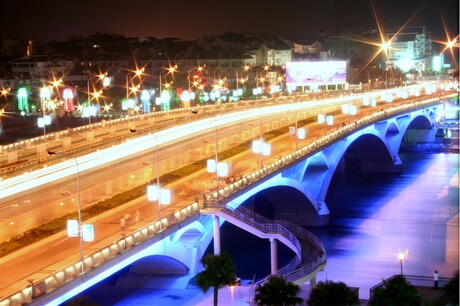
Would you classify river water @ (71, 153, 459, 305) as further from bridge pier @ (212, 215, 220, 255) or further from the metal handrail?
bridge pier @ (212, 215, 220, 255)

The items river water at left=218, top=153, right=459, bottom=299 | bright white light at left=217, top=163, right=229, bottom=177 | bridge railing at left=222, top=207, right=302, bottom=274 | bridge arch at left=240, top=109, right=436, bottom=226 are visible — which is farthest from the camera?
bridge arch at left=240, top=109, right=436, bottom=226

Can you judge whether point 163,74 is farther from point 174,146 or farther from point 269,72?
point 174,146

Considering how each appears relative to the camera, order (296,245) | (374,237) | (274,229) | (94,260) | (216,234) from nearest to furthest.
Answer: (94,260)
(216,234)
(296,245)
(274,229)
(374,237)

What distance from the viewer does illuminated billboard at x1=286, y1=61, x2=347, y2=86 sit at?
75.5m

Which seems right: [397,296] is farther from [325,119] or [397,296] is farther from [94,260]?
[325,119]

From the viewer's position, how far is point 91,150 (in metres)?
36.7

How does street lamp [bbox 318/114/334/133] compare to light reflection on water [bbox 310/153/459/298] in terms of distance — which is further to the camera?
street lamp [bbox 318/114/334/133]

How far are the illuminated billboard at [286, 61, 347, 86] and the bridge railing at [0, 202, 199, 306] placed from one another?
49.1 m

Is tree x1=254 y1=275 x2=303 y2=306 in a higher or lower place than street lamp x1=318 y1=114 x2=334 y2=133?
lower

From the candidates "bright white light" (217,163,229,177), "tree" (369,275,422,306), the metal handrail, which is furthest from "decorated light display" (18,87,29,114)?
"tree" (369,275,422,306)

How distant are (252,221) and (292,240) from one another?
5.59 ft

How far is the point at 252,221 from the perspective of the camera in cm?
3089

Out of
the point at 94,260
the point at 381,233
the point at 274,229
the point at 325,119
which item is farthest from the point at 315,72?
the point at 94,260

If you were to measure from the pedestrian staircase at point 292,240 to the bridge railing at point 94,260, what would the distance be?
2273 millimetres
